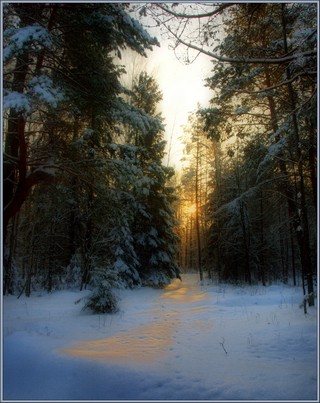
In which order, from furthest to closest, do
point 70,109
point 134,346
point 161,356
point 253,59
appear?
point 70,109
point 134,346
point 161,356
point 253,59

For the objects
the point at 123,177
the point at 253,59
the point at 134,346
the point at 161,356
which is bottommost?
the point at 134,346

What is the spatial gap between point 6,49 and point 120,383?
5338 mm

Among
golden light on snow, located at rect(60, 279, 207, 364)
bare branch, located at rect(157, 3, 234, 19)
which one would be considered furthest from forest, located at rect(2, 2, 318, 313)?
golden light on snow, located at rect(60, 279, 207, 364)

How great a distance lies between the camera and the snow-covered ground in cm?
384

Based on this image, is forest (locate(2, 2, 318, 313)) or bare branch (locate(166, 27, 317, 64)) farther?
forest (locate(2, 2, 318, 313))

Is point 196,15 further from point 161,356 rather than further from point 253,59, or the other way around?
point 161,356

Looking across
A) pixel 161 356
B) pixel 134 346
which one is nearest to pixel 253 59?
pixel 161 356

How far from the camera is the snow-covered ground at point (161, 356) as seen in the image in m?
3.84

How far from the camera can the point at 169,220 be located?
Result: 64.3 ft

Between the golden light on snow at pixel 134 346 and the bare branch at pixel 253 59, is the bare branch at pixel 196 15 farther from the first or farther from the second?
the golden light on snow at pixel 134 346

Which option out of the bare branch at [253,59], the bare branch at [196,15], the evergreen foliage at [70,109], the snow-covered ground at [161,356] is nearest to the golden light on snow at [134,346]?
the snow-covered ground at [161,356]

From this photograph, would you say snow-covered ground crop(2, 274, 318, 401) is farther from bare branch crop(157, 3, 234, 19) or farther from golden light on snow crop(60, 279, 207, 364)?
bare branch crop(157, 3, 234, 19)

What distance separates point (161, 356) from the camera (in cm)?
530

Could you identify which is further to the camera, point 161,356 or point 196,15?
point 161,356
